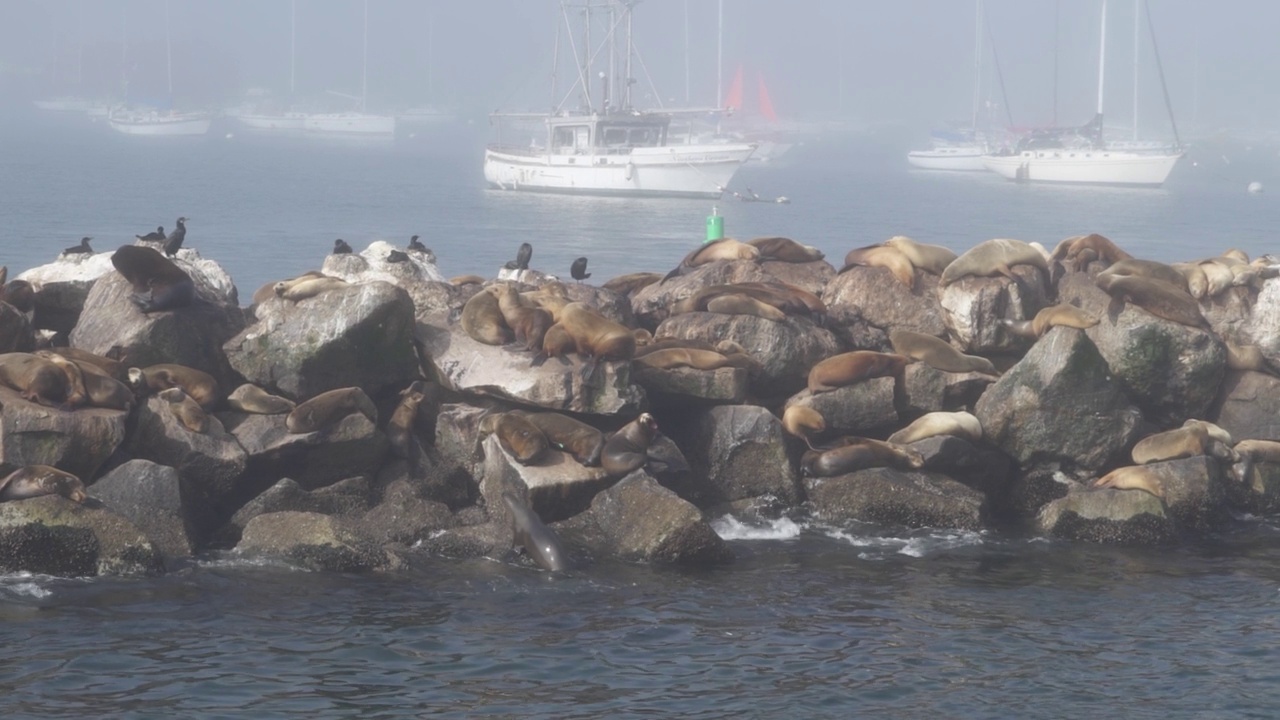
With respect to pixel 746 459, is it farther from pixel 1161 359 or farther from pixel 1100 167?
pixel 1100 167

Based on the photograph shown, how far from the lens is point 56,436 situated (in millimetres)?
11656

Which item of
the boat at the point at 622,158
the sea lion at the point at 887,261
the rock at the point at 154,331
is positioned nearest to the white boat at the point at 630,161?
the boat at the point at 622,158

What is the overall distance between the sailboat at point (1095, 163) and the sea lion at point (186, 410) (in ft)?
244

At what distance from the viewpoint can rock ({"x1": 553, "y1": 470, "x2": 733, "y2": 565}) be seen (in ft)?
38.8

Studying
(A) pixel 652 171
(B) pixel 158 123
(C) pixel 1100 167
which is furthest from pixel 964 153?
(B) pixel 158 123

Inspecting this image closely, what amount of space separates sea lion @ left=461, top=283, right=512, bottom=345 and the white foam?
9.54ft

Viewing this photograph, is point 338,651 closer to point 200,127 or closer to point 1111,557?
point 1111,557

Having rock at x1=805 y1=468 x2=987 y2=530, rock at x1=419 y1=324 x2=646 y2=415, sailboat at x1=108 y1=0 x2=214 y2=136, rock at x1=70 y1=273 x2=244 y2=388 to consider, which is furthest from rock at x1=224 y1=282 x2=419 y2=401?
sailboat at x1=108 y1=0 x2=214 y2=136

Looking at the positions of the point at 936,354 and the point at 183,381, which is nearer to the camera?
the point at 183,381

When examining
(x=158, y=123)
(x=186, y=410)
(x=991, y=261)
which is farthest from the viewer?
(x=158, y=123)

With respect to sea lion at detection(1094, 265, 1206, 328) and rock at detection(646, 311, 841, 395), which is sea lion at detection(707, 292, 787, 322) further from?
sea lion at detection(1094, 265, 1206, 328)

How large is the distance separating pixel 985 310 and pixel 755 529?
406 centimetres

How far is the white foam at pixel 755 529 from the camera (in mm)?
12810

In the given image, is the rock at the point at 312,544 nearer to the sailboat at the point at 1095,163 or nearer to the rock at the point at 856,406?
the rock at the point at 856,406
